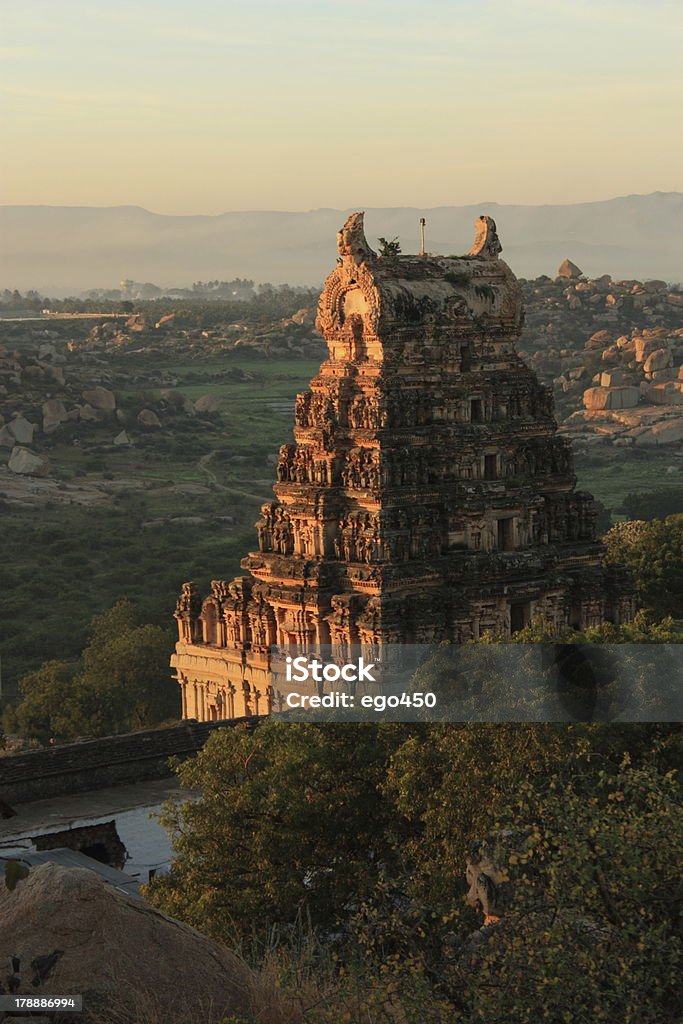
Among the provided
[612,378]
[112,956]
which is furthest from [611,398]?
[112,956]

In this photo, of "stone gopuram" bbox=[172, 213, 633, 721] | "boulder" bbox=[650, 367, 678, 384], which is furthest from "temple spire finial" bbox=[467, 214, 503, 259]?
"boulder" bbox=[650, 367, 678, 384]

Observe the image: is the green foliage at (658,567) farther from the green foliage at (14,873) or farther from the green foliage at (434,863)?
the green foliage at (14,873)

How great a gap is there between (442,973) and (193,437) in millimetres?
106111

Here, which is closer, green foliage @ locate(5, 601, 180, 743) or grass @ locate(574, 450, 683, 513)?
green foliage @ locate(5, 601, 180, 743)

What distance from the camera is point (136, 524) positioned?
10144cm

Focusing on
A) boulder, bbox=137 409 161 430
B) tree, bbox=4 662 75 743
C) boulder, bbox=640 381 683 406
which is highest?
tree, bbox=4 662 75 743

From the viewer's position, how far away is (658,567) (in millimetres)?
51688

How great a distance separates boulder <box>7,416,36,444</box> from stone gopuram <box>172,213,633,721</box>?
6812 centimetres

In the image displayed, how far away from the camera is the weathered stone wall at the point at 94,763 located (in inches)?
1479

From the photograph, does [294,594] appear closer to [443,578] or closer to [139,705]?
[443,578]

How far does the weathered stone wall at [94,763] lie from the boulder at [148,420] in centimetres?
8590

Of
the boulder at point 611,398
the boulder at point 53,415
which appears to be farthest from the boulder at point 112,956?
the boulder at point 611,398

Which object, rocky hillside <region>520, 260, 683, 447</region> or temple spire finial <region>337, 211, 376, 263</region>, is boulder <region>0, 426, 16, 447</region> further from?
temple spire finial <region>337, 211, 376, 263</region>

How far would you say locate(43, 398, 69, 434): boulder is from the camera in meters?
118
